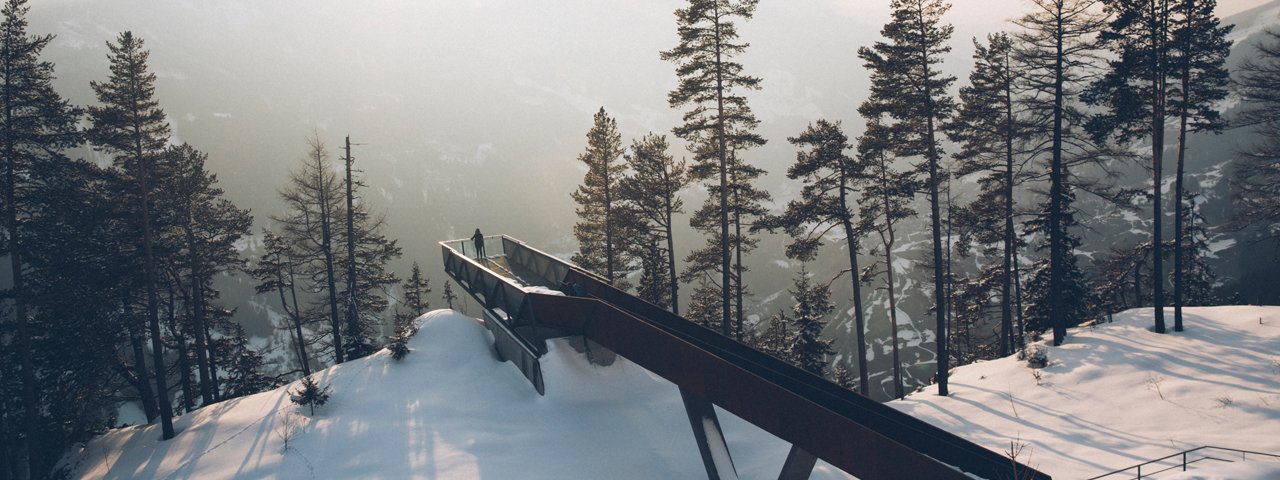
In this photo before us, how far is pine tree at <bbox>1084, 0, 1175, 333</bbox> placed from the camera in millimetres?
16781

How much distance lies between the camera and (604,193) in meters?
26.0

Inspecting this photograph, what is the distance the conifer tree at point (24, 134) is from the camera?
15250mm

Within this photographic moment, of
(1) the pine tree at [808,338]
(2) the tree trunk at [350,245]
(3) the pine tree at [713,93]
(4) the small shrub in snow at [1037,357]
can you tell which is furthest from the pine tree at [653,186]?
(4) the small shrub in snow at [1037,357]

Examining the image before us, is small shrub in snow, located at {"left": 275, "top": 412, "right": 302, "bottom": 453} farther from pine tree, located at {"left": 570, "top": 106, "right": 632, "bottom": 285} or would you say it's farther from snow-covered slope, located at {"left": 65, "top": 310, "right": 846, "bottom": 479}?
pine tree, located at {"left": 570, "top": 106, "right": 632, "bottom": 285}

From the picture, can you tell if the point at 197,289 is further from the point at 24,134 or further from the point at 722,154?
the point at 722,154

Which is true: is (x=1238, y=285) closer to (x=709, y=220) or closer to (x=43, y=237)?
(x=709, y=220)

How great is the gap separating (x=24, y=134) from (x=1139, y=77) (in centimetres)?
3140

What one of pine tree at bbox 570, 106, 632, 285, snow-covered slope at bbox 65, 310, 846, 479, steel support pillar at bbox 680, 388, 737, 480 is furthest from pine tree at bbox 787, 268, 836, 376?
steel support pillar at bbox 680, 388, 737, 480

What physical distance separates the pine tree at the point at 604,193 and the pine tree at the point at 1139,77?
16.8 metres

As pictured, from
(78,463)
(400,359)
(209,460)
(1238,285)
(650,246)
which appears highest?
(650,246)

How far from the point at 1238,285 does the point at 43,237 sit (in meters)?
122

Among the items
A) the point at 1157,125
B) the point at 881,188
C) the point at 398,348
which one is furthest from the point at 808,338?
the point at 398,348

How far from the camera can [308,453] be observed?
1123cm

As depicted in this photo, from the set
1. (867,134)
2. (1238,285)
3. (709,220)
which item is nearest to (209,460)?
(709,220)
